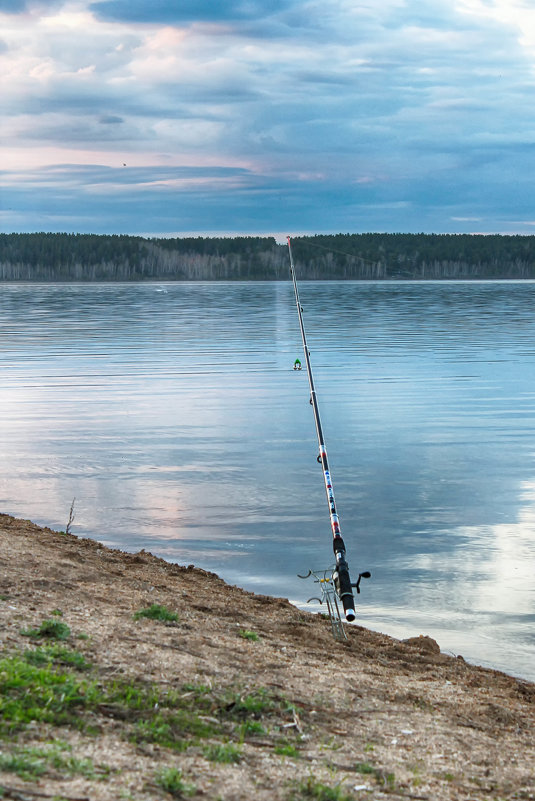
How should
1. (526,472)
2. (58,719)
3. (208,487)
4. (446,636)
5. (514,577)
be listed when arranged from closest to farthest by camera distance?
(58,719) → (446,636) → (514,577) → (208,487) → (526,472)

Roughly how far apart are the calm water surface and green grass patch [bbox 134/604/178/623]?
235cm

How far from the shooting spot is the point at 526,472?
54.7ft

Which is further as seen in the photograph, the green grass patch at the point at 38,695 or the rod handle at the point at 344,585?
the rod handle at the point at 344,585

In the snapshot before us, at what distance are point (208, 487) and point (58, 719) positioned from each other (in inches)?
384

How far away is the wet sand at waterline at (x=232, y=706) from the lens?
5219mm

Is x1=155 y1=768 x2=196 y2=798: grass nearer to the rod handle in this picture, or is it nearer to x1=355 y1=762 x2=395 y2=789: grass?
x1=355 y1=762 x2=395 y2=789: grass

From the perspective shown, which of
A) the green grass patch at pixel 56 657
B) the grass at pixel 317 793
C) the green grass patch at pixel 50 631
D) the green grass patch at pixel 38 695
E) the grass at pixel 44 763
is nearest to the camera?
the grass at pixel 44 763

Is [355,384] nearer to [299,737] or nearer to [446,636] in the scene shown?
[446,636]

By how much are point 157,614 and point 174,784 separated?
3.36 metres

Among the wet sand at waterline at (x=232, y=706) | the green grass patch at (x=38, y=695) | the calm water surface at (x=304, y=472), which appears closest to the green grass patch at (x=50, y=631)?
the wet sand at waterline at (x=232, y=706)

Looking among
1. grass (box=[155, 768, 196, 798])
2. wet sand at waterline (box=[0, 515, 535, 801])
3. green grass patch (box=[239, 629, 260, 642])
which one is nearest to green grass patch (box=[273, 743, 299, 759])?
wet sand at waterline (box=[0, 515, 535, 801])

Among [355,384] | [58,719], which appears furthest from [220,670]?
[355,384]

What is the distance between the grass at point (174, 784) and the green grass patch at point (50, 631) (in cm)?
229

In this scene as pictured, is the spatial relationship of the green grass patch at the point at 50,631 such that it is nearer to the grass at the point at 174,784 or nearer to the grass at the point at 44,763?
the grass at the point at 44,763
